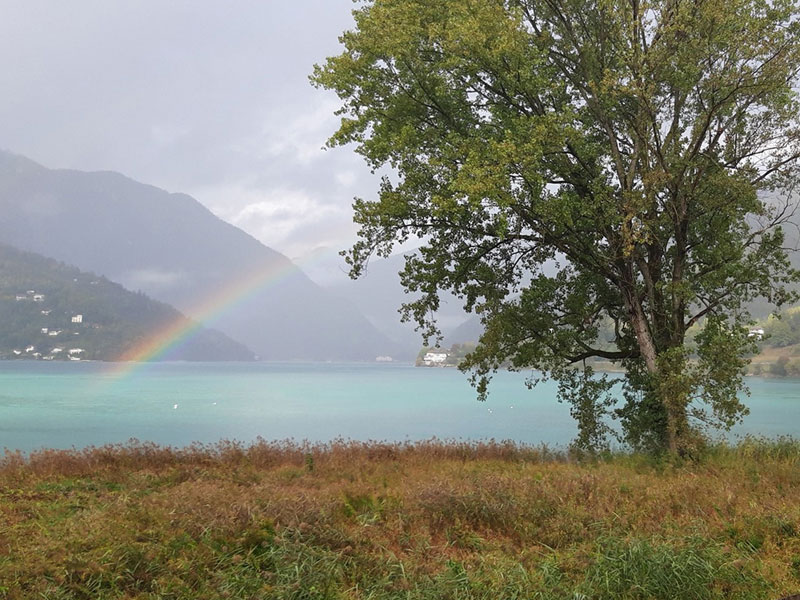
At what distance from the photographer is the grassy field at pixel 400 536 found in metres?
6.41

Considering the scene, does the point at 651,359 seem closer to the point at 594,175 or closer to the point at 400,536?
the point at 594,175

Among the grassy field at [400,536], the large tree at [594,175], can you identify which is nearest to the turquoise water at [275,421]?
the large tree at [594,175]

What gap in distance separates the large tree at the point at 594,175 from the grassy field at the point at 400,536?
17.2ft

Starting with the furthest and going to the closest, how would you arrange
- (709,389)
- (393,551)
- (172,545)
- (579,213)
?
(579,213), (709,389), (393,551), (172,545)

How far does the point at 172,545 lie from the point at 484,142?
12351 mm

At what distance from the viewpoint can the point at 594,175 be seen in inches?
679

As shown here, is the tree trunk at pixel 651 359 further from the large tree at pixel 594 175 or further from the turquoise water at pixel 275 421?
the turquoise water at pixel 275 421

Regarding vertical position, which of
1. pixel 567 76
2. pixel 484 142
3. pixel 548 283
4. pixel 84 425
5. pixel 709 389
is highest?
pixel 567 76

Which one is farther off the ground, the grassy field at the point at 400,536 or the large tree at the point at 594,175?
the large tree at the point at 594,175

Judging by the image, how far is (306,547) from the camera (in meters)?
7.18

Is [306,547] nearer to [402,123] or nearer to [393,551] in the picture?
[393,551]

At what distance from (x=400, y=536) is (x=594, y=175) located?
12.7m

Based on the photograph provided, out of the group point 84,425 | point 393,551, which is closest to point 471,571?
point 393,551

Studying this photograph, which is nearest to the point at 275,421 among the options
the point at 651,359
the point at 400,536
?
the point at 651,359
